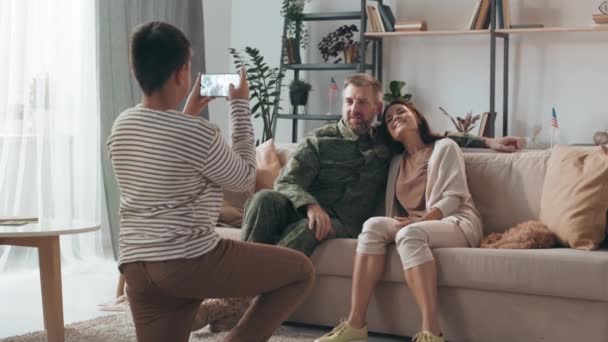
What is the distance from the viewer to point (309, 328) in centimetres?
355

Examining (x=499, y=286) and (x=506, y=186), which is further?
(x=506, y=186)

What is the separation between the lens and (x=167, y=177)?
221 centimetres

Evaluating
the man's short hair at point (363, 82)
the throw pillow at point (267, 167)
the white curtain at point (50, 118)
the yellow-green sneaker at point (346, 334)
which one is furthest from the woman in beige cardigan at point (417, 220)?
the white curtain at point (50, 118)

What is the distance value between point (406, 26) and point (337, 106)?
0.79 m

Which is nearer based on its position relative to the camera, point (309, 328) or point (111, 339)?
point (111, 339)

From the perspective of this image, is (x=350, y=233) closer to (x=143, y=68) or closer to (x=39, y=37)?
(x=143, y=68)

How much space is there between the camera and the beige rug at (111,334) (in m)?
3.32

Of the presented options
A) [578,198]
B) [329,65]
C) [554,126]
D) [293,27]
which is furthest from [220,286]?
[293,27]

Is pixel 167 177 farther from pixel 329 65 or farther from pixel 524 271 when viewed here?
pixel 329 65

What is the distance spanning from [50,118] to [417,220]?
93.9 inches

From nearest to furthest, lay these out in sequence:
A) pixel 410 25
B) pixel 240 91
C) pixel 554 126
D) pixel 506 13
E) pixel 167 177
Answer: pixel 167 177 < pixel 240 91 < pixel 554 126 < pixel 506 13 < pixel 410 25

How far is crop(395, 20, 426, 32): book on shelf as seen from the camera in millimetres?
5551

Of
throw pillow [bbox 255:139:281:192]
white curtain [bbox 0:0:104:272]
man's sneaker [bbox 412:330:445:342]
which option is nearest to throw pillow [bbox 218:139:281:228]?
throw pillow [bbox 255:139:281:192]

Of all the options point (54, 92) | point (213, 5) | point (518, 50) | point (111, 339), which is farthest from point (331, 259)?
point (213, 5)
